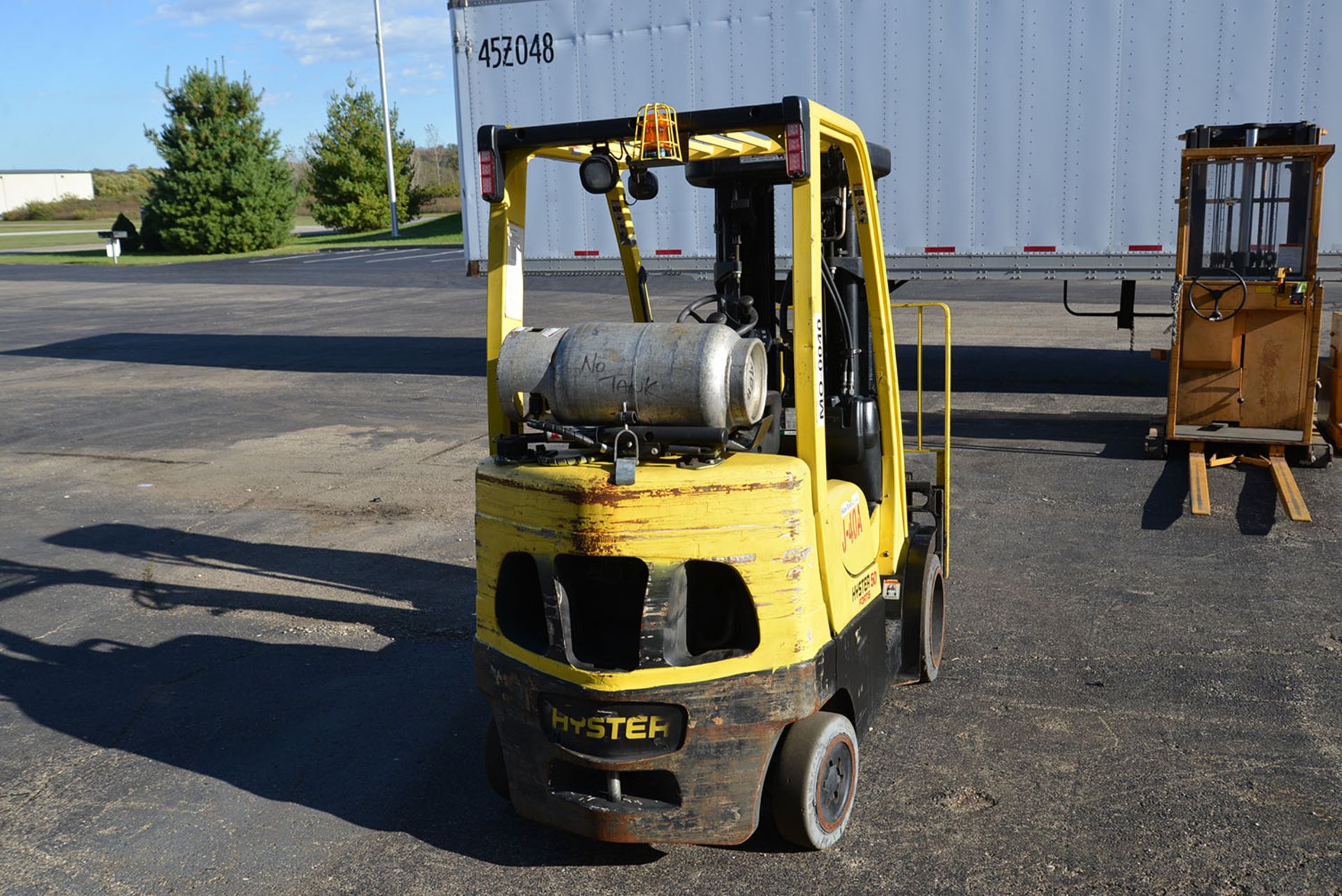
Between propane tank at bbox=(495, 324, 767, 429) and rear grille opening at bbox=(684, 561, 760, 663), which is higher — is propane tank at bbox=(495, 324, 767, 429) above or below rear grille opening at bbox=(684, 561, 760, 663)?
above

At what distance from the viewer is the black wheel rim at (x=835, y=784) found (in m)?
4.29

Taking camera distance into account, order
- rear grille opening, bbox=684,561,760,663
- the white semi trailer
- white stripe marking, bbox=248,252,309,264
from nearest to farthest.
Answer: rear grille opening, bbox=684,561,760,663, the white semi trailer, white stripe marking, bbox=248,252,309,264

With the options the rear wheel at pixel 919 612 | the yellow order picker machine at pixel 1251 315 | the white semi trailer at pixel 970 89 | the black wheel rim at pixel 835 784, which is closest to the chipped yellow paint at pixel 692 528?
the black wheel rim at pixel 835 784

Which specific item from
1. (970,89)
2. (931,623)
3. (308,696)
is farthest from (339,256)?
(931,623)

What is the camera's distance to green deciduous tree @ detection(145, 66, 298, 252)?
150ft

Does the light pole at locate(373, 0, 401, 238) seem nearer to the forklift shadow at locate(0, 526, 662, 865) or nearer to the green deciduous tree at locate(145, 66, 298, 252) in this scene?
the green deciduous tree at locate(145, 66, 298, 252)

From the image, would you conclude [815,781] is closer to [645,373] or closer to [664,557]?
[664,557]

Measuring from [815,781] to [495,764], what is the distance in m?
1.31

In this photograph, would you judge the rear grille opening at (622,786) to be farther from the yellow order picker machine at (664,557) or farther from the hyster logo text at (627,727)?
the hyster logo text at (627,727)

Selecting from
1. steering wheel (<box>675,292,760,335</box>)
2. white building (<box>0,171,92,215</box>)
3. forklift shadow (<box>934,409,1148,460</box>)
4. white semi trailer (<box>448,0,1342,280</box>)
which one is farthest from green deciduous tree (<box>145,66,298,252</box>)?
white building (<box>0,171,92,215</box>)

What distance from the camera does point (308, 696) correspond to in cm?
609

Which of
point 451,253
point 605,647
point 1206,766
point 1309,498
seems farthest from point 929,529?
point 451,253

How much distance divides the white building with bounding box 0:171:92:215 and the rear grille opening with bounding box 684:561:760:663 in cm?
10941

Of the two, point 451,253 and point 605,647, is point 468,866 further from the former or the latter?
point 451,253
